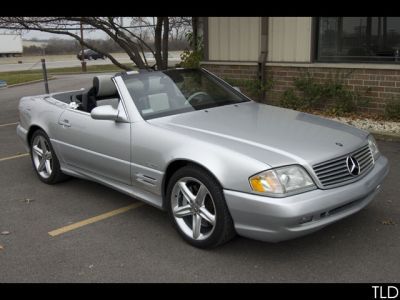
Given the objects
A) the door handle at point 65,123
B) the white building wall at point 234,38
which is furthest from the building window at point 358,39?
the door handle at point 65,123

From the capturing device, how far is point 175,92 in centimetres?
502

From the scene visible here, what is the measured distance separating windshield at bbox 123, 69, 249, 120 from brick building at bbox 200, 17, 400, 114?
4371 millimetres

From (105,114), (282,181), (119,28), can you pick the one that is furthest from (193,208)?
(119,28)

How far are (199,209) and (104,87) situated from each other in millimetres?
2413

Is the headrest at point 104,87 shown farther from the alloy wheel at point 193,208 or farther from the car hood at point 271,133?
the alloy wheel at point 193,208

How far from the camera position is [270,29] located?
32.8 ft

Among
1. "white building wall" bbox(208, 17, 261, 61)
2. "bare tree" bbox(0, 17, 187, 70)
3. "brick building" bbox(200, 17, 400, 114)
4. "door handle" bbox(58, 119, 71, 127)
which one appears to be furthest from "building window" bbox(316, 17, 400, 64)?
"door handle" bbox(58, 119, 71, 127)

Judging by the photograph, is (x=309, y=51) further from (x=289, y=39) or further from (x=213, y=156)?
(x=213, y=156)

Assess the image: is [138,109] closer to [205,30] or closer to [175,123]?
[175,123]

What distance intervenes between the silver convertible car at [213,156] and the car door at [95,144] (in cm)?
1
